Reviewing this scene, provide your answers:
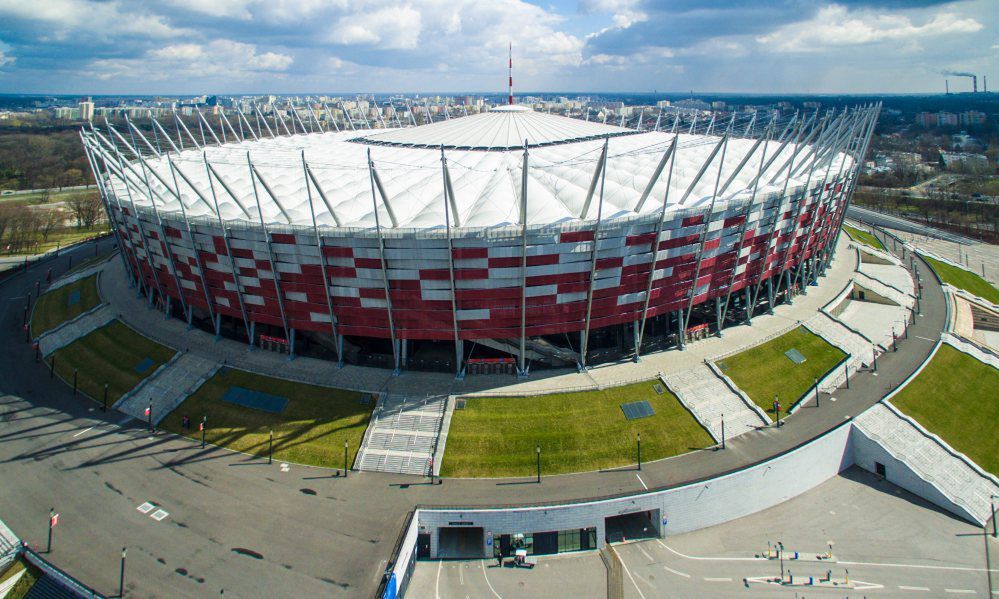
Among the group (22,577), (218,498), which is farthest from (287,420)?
(22,577)

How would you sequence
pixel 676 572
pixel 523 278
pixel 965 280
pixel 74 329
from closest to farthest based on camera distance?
pixel 676 572 → pixel 523 278 → pixel 74 329 → pixel 965 280

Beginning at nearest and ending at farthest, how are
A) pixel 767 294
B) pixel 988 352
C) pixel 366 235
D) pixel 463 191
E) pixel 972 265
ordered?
1. pixel 366 235
2. pixel 463 191
3. pixel 988 352
4. pixel 767 294
5. pixel 972 265

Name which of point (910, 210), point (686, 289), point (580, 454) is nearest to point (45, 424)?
point (580, 454)

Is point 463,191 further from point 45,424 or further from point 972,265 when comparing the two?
point 972,265

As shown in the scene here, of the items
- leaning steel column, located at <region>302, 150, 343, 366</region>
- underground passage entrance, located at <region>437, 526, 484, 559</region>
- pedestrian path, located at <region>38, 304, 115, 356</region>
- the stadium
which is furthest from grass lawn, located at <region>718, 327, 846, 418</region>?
pedestrian path, located at <region>38, 304, 115, 356</region>

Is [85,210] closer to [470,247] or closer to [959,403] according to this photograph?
[470,247]

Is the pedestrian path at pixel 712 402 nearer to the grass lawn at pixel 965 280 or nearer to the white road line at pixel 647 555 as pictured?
the white road line at pixel 647 555

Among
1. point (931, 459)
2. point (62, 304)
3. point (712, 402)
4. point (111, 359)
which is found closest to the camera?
point (931, 459)
